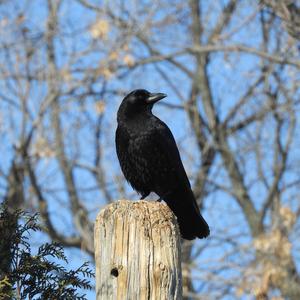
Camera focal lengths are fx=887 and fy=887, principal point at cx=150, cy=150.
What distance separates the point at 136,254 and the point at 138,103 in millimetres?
3537

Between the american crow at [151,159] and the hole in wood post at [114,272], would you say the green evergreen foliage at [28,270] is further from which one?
the american crow at [151,159]

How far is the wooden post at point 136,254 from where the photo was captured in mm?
3617

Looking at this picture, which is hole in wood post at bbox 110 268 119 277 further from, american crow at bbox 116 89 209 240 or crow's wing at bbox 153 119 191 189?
crow's wing at bbox 153 119 191 189

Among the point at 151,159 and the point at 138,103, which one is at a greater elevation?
the point at 138,103

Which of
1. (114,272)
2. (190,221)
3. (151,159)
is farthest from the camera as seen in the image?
(151,159)

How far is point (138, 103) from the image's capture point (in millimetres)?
7113

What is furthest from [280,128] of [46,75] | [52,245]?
[52,245]

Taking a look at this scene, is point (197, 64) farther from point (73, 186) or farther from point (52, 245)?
point (52, 245)

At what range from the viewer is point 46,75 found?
14133mm

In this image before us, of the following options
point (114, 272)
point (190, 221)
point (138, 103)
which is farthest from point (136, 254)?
point (138, 103)

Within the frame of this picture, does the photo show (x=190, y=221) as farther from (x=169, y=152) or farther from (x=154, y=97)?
(x=154, y=97)

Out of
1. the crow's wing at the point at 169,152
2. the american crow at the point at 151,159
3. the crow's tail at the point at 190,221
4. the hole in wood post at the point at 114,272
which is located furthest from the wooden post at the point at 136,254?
the crow's wing at the point at 169,152

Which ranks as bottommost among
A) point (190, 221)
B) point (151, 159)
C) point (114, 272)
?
point (114, 272)

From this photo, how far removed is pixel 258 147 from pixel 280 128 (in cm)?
63
